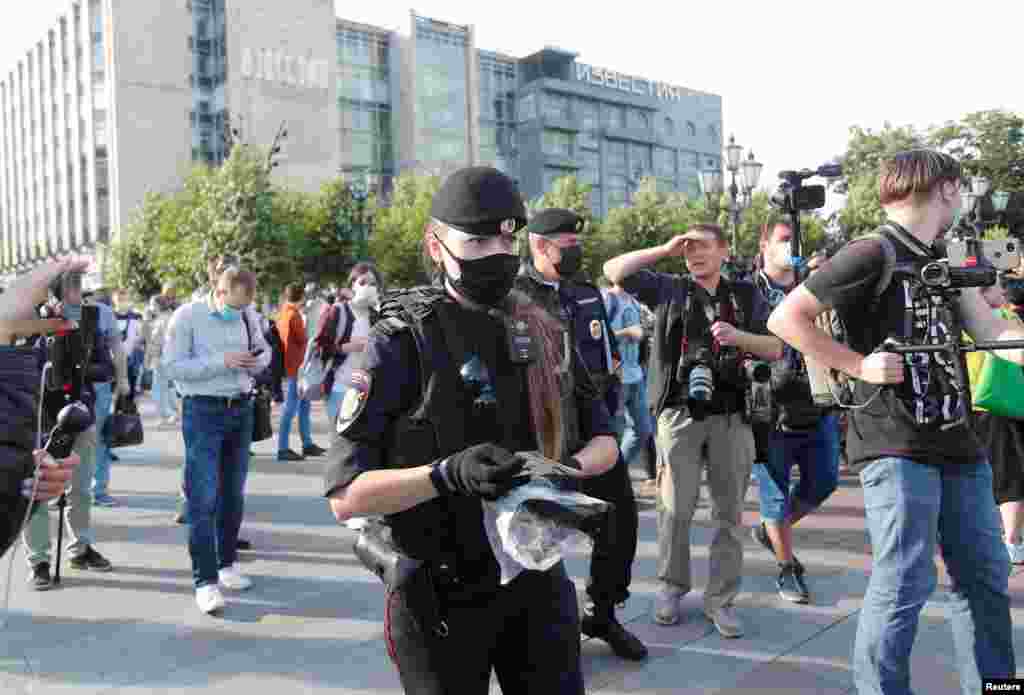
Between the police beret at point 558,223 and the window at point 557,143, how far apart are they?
250 ft

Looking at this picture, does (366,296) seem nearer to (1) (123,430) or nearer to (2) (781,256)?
(1) (123,430)

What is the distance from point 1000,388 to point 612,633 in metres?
2.71

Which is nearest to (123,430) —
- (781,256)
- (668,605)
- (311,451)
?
(668,605)

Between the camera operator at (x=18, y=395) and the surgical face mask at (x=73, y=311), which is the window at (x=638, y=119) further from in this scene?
the camera operator at (x=18, y=395)

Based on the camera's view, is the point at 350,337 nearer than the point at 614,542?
No

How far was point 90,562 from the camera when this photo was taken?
233 inches

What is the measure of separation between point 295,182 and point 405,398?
61821mm

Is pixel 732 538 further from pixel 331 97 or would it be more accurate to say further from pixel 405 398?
pixel 331 97

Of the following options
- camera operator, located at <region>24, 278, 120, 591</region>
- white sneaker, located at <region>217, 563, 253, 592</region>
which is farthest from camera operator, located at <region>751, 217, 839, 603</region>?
camera operator, located at <region>24, 278, 120, 591</region>

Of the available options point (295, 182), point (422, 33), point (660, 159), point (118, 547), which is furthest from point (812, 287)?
point (660, 159)

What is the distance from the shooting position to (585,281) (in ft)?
15.5

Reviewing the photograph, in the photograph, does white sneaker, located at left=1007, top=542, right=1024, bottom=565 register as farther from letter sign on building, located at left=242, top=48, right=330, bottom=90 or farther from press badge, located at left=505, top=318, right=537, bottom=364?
letter sign on building, located at left=242, top=48, right=330, bottom=90

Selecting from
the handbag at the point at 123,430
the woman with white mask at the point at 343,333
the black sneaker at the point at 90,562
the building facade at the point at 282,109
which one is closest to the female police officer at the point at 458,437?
the handbag at the point at 123,430

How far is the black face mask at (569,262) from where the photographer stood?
4.46 meters
